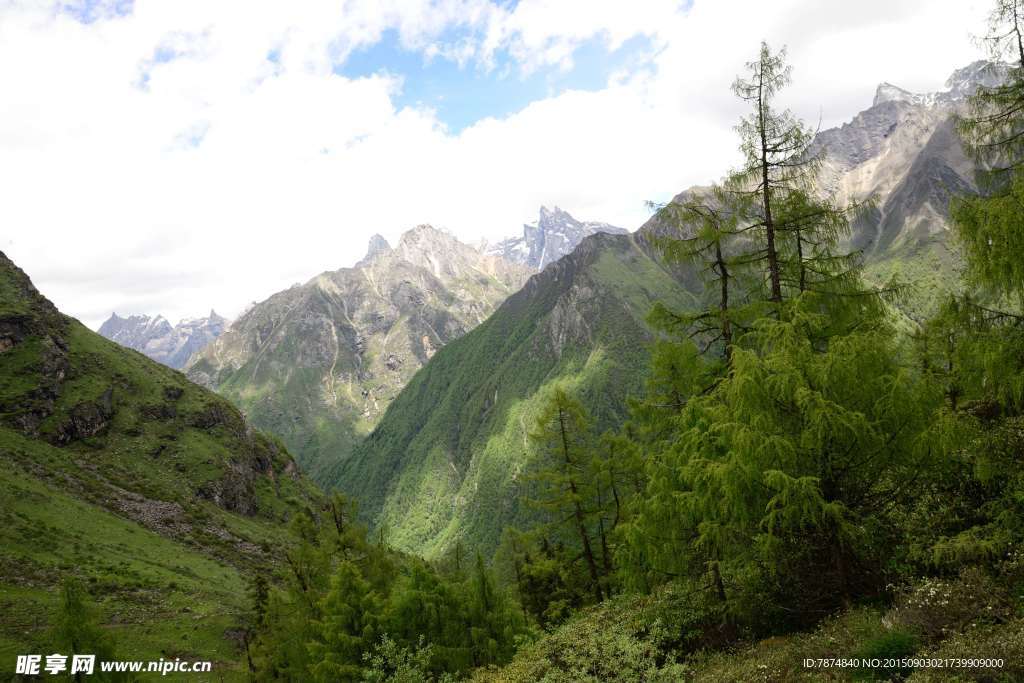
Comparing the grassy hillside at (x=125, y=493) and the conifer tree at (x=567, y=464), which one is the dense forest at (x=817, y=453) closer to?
the conifer tree at (x=567, y=464)

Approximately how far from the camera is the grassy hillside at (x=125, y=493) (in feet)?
170

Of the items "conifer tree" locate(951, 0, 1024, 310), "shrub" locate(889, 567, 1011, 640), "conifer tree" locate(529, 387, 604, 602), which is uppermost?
"conifer tree" locate(951, 0, 1024, 310)

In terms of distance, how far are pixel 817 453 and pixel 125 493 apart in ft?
373

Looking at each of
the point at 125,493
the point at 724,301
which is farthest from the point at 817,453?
the point at 125,493

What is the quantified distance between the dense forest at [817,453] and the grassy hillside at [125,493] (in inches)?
1827

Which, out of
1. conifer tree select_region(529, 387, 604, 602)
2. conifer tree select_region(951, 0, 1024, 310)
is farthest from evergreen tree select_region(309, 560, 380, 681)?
conifer tree select_region(951, 0, 1024, 310)

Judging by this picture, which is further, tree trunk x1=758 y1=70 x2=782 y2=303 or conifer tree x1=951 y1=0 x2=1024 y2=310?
tree trunk x1=758 y1=70 x2=782 y2=303

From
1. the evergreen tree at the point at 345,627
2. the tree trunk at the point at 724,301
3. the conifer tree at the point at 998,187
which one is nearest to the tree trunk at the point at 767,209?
the tree trunk at the point at 724,301

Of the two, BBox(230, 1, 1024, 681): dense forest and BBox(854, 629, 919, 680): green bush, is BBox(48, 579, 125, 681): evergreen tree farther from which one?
BBox(854, 629, 919, 680): green bush

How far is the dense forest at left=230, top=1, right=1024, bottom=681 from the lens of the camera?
10922 millimetres

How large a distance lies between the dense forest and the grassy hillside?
1827 inches

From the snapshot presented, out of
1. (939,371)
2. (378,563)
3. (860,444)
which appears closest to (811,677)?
(860,444)

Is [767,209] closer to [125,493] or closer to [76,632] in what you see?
[76,632]

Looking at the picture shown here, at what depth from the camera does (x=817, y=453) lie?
39.4ft
